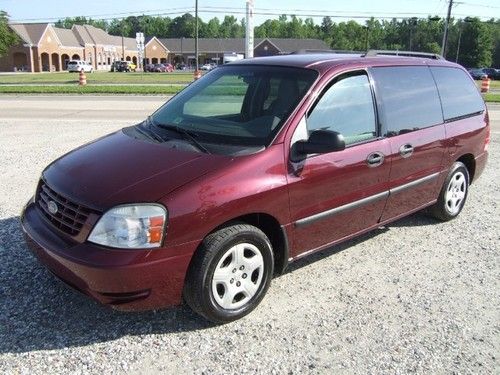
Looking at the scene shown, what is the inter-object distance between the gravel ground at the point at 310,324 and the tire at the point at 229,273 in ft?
0.50

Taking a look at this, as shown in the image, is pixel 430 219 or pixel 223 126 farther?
pixel 430 219

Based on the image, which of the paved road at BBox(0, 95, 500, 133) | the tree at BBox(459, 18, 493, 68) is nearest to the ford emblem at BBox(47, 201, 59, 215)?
the paved road at BBox(0, 95, 500, 133)

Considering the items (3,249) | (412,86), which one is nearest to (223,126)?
(412,86)

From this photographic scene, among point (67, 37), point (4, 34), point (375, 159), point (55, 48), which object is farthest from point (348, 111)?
point (67, 37)

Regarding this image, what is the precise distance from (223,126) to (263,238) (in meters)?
1.01

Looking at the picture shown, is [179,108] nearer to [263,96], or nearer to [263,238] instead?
[263,96]

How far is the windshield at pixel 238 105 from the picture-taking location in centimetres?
372

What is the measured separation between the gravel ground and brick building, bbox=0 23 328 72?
54.1 metres

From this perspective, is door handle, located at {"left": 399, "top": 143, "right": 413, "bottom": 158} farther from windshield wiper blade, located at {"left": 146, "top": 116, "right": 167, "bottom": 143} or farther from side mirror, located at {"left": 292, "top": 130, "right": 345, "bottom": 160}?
windshield wiper blade, located at {"left": 146, "top": 116, "right": 167, "bottom": 143}

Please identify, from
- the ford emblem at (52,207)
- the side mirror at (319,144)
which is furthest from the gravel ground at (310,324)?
the side mirror at (319,144)

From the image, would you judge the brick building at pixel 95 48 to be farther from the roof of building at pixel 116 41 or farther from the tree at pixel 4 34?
the tree at pixel 4 34

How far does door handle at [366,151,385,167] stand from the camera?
413 centimetres

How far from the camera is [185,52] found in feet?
366

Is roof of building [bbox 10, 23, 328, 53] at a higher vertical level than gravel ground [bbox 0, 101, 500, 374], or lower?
higher
